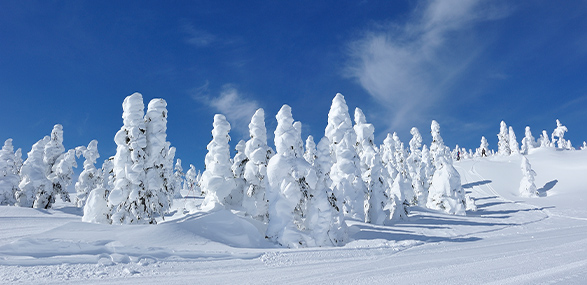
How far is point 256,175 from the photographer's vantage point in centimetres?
2117

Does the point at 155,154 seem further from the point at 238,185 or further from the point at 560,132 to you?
the point at 560,132

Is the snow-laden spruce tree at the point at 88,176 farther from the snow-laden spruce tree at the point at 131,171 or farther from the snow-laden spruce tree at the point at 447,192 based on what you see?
the snow-laden spruce tree at the point at 447,192

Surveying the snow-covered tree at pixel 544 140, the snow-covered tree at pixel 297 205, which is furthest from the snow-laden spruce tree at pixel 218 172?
the snow-covered tree at pixel 544 140

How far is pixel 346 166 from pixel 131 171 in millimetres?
14593

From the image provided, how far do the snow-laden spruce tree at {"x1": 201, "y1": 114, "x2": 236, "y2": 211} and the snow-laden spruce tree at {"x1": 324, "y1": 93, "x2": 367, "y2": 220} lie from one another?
8.16 metres

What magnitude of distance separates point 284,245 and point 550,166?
65621mm

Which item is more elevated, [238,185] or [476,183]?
[476,183]

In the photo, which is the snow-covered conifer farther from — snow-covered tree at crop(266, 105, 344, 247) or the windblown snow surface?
the windblown snow surface

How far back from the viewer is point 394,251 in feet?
35.1

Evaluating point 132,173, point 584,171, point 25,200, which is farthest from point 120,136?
point 584,171

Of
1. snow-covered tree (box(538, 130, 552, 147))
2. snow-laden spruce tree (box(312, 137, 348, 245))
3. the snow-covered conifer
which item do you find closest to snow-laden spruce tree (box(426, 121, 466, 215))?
the snow-covered conifer

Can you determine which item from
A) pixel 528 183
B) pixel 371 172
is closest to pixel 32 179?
pixel 371 172

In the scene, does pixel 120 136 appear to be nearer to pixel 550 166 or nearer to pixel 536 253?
pixel 536 253

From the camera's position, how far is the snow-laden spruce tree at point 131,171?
17.2m
